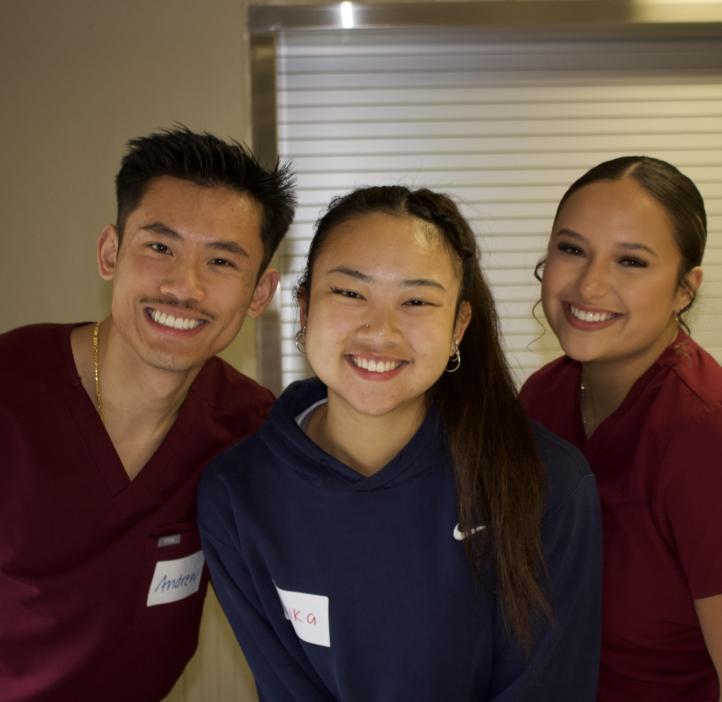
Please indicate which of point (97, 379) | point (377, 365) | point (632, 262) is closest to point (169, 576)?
point (97, 379)

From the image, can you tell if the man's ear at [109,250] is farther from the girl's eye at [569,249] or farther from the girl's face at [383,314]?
the girl's eye at [569,249]

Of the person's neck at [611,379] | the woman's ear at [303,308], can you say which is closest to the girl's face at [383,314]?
the woman's ear at [303,308]

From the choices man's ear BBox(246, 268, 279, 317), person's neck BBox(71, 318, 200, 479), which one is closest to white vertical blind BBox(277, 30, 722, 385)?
man's ear BBox(246, 268, 279, 317)

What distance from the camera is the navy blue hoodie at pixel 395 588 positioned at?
55.4 inches

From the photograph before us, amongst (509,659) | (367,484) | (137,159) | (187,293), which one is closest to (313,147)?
(137,159)

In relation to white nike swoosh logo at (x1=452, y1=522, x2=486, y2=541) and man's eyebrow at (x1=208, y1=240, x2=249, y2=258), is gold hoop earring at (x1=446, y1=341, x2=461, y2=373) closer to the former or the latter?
white nike swoosh logo at (x1=452, y1=522, x2=486, y2=541)

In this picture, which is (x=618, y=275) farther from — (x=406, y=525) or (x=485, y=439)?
(x=406, y=525)

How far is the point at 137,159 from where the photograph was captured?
1.63 meters

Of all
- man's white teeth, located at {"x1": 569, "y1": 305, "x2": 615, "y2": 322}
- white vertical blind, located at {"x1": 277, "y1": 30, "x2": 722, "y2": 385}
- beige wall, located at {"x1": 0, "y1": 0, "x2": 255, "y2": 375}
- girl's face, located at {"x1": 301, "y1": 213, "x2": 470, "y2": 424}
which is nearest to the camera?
girl's face, located at {"x1": 301, "y1": 213, "x2": 470, "y2": 424}

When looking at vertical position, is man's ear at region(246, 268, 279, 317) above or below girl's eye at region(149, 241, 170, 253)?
below

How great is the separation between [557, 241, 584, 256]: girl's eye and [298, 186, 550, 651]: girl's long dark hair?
0.20 meters

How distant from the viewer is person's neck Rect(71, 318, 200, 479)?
161cm

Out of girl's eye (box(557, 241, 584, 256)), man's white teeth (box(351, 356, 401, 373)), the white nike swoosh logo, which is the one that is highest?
girl's eye (box(557, 241, 584, 256))

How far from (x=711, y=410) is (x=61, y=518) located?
115 centimetres
